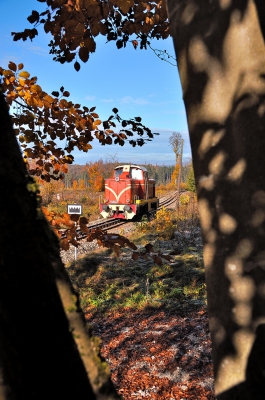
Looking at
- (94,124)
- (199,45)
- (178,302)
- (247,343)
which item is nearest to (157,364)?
(178,302)

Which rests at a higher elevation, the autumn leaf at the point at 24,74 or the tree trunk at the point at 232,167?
the autumn leaf at the point at 24,74

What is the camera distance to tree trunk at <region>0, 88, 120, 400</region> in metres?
0.66

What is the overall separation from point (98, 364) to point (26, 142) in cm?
280

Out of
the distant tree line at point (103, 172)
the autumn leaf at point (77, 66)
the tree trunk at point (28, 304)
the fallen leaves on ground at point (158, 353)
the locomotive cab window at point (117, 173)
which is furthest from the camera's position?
the distant tree line at point (103, 172)

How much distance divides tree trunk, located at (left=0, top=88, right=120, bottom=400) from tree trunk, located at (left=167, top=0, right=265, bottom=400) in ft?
1.82

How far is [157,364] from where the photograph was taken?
4383 millimetres

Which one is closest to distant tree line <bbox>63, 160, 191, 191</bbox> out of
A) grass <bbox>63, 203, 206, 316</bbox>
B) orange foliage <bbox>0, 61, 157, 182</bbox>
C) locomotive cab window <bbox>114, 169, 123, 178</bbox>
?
locomotive cab window <bbox>114, 169, 123, 178</bbox>

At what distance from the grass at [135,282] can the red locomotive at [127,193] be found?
6.22 metres

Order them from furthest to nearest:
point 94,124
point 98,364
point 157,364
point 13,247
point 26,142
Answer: point 157,364, point 94,124, point 26,142, point 98,364, point 13,247

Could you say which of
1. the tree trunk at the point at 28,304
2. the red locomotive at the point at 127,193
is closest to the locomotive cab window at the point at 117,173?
the red locomotive at the point at 127,193

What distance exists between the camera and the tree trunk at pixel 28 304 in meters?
0.66

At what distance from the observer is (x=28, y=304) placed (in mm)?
672

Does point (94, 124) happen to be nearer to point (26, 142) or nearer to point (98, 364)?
point (26, 142)

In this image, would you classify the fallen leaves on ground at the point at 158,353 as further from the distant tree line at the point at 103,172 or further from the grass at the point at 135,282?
the distant tree line at the point at 103,172
